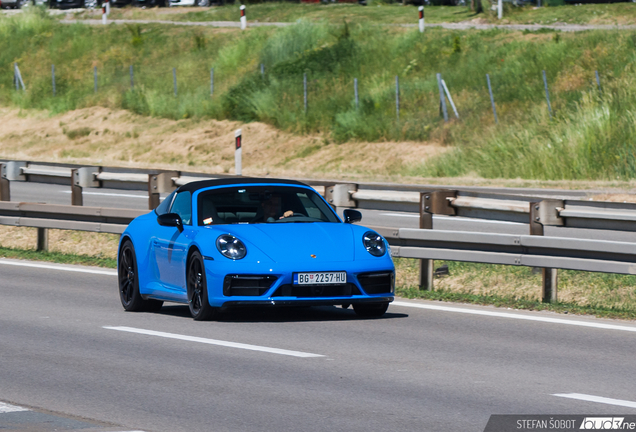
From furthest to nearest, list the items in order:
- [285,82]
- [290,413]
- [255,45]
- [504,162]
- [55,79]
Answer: [55,79] → [255,45] → [285,82] → [504,162] → [290,413]

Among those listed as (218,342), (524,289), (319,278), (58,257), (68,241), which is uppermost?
(319,278)

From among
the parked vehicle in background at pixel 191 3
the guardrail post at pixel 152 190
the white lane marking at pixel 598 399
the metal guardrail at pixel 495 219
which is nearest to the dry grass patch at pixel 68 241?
the guardrail post at pixel 152 190

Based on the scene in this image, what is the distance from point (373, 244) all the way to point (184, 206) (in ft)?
6.38

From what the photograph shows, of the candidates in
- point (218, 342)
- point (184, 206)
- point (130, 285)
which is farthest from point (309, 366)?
point (130, 285)

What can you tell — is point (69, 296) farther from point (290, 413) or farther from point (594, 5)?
point (594, 5)

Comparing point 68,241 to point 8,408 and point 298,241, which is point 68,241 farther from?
point 8,408

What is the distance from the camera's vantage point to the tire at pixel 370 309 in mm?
10789

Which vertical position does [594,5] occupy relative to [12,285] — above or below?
above

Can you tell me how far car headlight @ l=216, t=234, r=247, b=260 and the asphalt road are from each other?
636mm

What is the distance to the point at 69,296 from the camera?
12.4m

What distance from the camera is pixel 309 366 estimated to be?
8.27 m

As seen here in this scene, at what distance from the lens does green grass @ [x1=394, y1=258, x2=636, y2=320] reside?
37.4ft

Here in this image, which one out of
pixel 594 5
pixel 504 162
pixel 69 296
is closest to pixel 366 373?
pixel 69 296

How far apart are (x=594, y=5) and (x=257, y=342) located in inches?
1527
